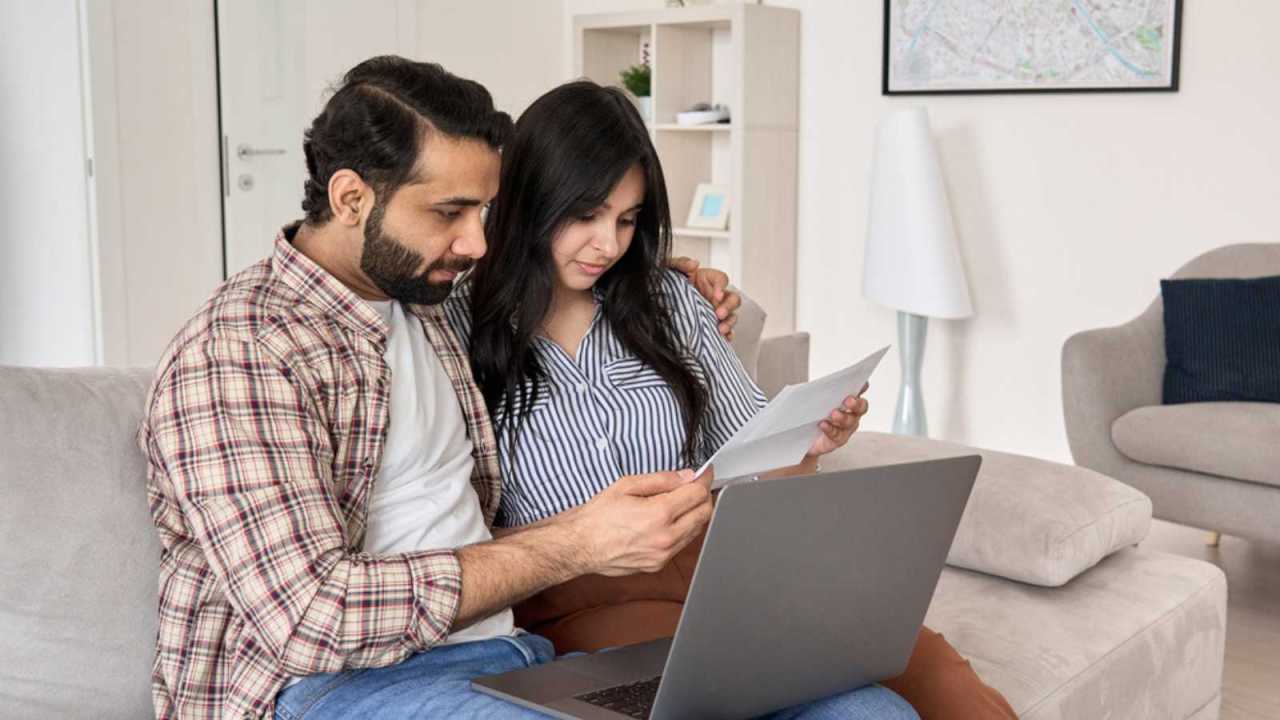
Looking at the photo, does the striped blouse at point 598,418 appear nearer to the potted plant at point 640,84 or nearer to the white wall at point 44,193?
the white wall at point 44,193

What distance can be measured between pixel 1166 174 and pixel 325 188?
326cm

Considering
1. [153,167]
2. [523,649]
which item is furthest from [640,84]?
[523,649]

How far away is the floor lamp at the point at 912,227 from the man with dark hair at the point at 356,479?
9.58 feet

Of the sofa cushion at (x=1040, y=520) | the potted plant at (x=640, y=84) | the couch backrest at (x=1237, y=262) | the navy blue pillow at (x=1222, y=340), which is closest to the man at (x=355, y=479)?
the sofa cushion at (x=1040, y=520)

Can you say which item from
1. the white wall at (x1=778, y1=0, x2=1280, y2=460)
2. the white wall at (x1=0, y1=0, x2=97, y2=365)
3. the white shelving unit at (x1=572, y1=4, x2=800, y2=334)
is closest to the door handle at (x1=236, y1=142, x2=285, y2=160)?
the white wall at (x1=0, y1=0, x2=97, y2=365)

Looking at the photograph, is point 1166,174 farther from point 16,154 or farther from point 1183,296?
point 16,154

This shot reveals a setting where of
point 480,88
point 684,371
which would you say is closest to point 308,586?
point 480,88

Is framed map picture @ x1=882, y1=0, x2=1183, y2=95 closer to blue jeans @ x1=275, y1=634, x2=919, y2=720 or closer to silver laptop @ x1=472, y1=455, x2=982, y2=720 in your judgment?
silver laptop @ x1=472, y1=455, x2=982, y2=720

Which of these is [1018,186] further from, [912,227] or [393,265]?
[393,265]

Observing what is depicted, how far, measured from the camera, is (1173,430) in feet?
10.9

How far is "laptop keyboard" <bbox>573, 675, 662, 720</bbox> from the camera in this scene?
1.35m

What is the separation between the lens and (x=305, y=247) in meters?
1.53

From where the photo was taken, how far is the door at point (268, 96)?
4.40 metres

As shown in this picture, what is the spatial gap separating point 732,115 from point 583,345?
300 centimetres
